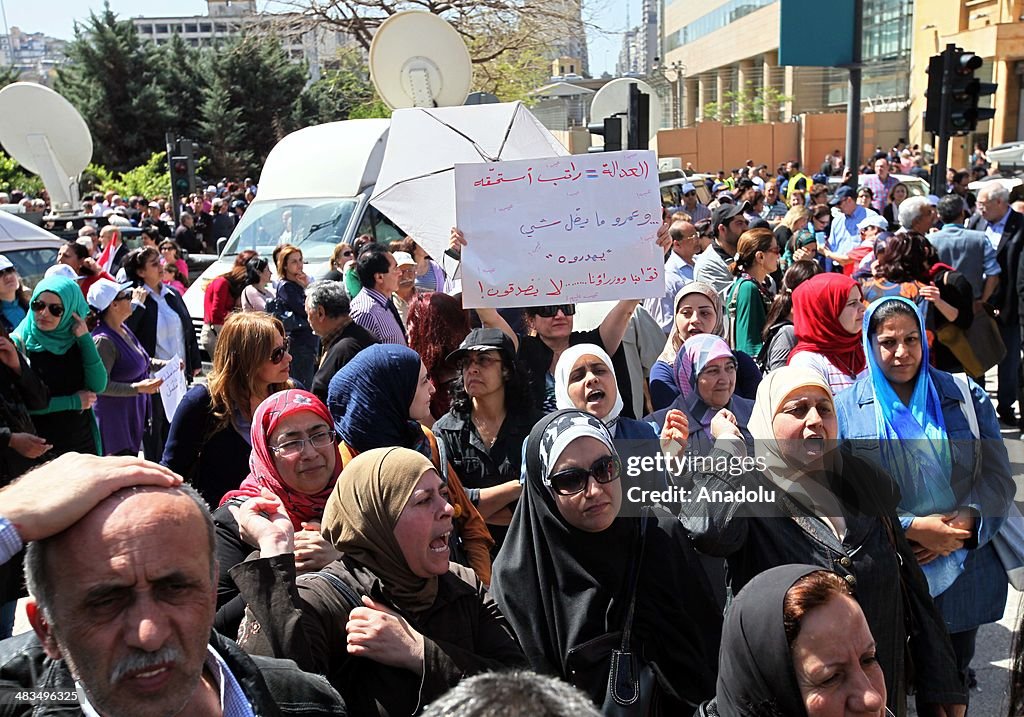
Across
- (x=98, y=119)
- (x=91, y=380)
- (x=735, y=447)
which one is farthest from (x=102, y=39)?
(x=735, y=447)

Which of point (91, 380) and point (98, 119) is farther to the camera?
point (98, 119)

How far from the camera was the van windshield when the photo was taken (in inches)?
469

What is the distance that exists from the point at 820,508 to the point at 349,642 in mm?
1529

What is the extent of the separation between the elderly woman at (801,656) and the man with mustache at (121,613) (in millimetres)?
1232

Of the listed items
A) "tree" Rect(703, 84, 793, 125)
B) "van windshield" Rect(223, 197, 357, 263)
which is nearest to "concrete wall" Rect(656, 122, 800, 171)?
"tree" Rect(703, 84, 793, 125)

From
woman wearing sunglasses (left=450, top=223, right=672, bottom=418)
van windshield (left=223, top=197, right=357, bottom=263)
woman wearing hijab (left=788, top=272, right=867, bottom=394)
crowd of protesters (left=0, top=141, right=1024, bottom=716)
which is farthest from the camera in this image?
van windshield (left=223, top=197, right=357, bottom=263)

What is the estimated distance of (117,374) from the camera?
6.70m

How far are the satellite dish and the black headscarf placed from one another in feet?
28.5

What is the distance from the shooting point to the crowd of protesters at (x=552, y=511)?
2.29 meters

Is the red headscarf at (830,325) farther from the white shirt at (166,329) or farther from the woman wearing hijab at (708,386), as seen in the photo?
the white shirt at (166,329)

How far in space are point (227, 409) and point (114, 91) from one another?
128 feet

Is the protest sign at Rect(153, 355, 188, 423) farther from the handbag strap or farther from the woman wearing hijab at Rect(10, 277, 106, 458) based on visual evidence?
the handbag strap

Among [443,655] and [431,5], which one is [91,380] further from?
[431,5]

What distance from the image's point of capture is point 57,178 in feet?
70.2
